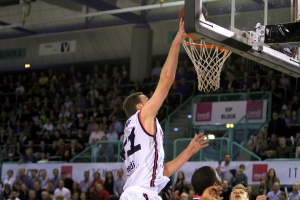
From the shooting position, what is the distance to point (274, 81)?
59.0 feet

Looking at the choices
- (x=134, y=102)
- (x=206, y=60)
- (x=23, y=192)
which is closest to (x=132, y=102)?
(x=134, y=102)

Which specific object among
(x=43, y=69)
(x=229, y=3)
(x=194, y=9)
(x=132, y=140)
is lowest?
(x=132, y=140)


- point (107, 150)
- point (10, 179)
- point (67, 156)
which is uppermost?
point (107, 150)

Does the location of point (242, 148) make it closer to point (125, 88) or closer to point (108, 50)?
point (125, 88)

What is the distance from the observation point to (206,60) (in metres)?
8.10

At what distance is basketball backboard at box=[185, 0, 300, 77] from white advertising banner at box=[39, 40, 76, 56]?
18.9 metres

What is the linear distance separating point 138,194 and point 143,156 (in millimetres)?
338

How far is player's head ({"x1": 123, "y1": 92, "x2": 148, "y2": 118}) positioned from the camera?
568 centimetres

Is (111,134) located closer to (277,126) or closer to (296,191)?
(277,126)

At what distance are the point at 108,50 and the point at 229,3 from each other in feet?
60.8

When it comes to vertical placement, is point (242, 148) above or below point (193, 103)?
below

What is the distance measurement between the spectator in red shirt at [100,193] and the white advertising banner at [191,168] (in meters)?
1.07

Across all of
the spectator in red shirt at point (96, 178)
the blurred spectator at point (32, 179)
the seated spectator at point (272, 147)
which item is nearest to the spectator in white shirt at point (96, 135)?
the blurred spectator at point (32, 179)

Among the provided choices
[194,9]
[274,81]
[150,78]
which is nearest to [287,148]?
[274,81]
